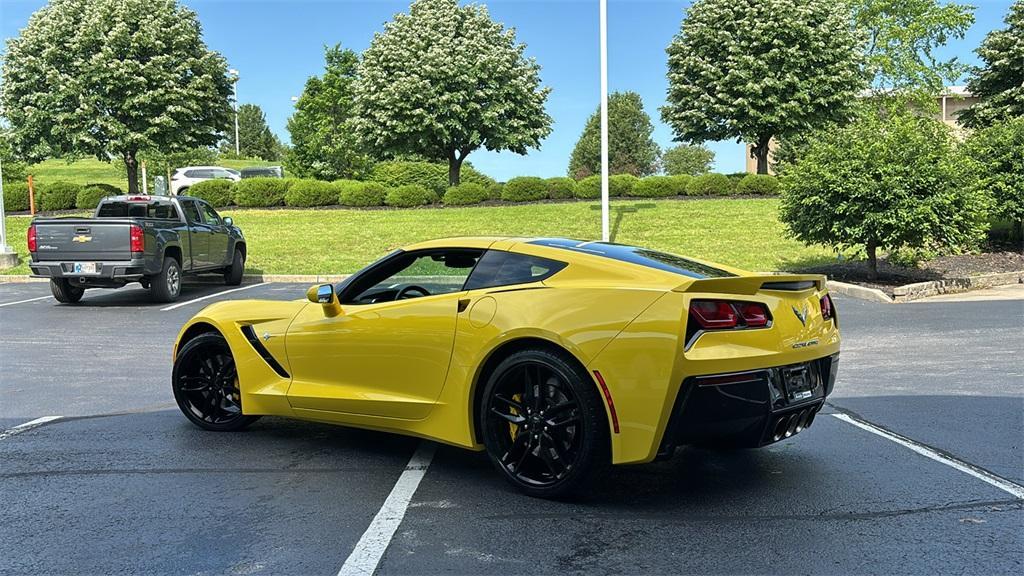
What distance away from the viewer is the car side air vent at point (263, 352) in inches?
209

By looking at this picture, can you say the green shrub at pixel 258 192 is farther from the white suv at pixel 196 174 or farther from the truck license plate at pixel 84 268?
the truck license plate at pixel 84 268

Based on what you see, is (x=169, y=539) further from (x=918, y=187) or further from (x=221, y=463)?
(x=918, y=187)

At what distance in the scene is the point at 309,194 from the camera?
29.7m

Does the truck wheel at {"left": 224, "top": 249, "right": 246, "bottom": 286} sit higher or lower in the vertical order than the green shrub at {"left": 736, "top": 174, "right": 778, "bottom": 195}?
lower

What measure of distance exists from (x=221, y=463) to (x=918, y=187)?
13391 mm

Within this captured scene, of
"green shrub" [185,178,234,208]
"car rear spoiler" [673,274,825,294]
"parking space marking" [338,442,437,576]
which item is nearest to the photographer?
"parking space marking" [338,442,437,576]

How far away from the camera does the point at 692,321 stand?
3.80 metres

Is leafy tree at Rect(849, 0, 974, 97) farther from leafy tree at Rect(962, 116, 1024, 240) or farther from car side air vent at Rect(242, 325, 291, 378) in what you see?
car side air vent at Rect(242, 325, 291, 378)

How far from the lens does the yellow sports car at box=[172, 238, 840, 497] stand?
12.5 ft

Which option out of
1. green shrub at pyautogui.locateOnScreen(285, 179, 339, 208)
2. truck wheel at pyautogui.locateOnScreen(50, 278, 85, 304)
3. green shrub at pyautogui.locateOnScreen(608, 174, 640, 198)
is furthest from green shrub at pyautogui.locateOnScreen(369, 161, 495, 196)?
truck wheel at pyautogui.locateOnScreen(50, 278, 85, 304)

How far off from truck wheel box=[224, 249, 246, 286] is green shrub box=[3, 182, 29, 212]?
17.4 meters

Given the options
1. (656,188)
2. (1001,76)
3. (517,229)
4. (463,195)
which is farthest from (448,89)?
(1001,76)

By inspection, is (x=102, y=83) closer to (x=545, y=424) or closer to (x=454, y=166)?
(x=454, y=166)

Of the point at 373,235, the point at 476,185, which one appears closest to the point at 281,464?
the point at 373,235
